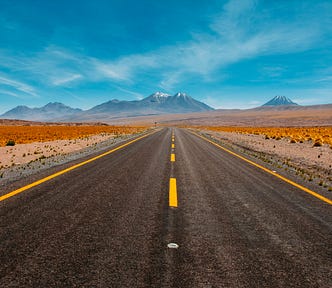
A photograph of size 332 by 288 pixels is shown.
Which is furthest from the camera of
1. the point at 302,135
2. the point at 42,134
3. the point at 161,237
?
the point at 42,134

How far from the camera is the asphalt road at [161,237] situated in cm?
265

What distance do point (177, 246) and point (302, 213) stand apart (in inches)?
110

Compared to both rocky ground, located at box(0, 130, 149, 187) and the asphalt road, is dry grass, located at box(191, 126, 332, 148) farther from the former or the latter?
the asphalt road

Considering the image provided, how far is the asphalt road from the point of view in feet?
8.68

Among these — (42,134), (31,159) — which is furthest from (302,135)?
(42,134)

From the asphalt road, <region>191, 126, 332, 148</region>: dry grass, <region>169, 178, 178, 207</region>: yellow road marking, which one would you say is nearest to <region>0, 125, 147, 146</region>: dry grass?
<region>169, 178, 178, 207</region>: yellow road marking

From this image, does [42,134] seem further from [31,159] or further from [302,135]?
[302,135]

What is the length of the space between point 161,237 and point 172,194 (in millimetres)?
2161

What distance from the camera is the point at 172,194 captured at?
223 inches

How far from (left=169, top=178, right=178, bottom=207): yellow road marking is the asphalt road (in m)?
0.09

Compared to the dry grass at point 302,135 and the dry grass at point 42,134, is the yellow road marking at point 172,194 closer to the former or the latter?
the dry grass at point 302,135

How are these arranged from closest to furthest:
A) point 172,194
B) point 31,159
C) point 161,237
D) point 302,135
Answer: point 161,237, point 172,194, point 31,159, point 302,135

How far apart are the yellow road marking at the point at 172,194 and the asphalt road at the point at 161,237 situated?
0.31 feet

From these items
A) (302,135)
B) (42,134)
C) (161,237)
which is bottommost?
(302,135)
